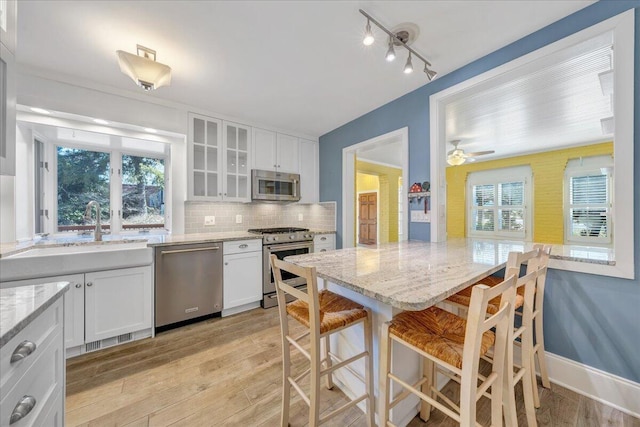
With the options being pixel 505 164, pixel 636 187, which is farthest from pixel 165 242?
pixel 505 164

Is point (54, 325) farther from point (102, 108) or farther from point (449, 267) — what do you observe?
point (102, 108)

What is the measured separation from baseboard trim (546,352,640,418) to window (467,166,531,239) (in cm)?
470

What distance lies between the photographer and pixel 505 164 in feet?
18.4

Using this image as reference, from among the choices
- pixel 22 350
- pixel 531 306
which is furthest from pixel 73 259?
pixel 531 306

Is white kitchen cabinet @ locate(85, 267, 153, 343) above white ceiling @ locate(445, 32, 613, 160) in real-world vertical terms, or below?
below

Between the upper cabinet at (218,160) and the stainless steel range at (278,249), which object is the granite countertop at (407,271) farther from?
the upper cabinet at (218,160)

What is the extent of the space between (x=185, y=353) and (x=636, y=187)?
339 centimetres

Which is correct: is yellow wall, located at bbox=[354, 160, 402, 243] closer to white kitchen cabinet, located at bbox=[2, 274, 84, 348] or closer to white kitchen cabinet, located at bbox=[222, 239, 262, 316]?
white kitchen cabinet, located at bbox=[222, 239, 262, 316]

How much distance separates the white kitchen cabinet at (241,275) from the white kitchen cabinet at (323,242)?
2.87ft

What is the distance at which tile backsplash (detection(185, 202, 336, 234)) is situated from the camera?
3.24 metres

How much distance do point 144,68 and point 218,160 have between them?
56.2 inches

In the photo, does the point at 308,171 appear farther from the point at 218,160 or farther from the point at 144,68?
the point at 144,68

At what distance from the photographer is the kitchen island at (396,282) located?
1.00 metres

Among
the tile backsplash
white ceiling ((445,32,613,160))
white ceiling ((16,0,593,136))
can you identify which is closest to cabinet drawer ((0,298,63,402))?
white ceiling ((16,0,593,136))
